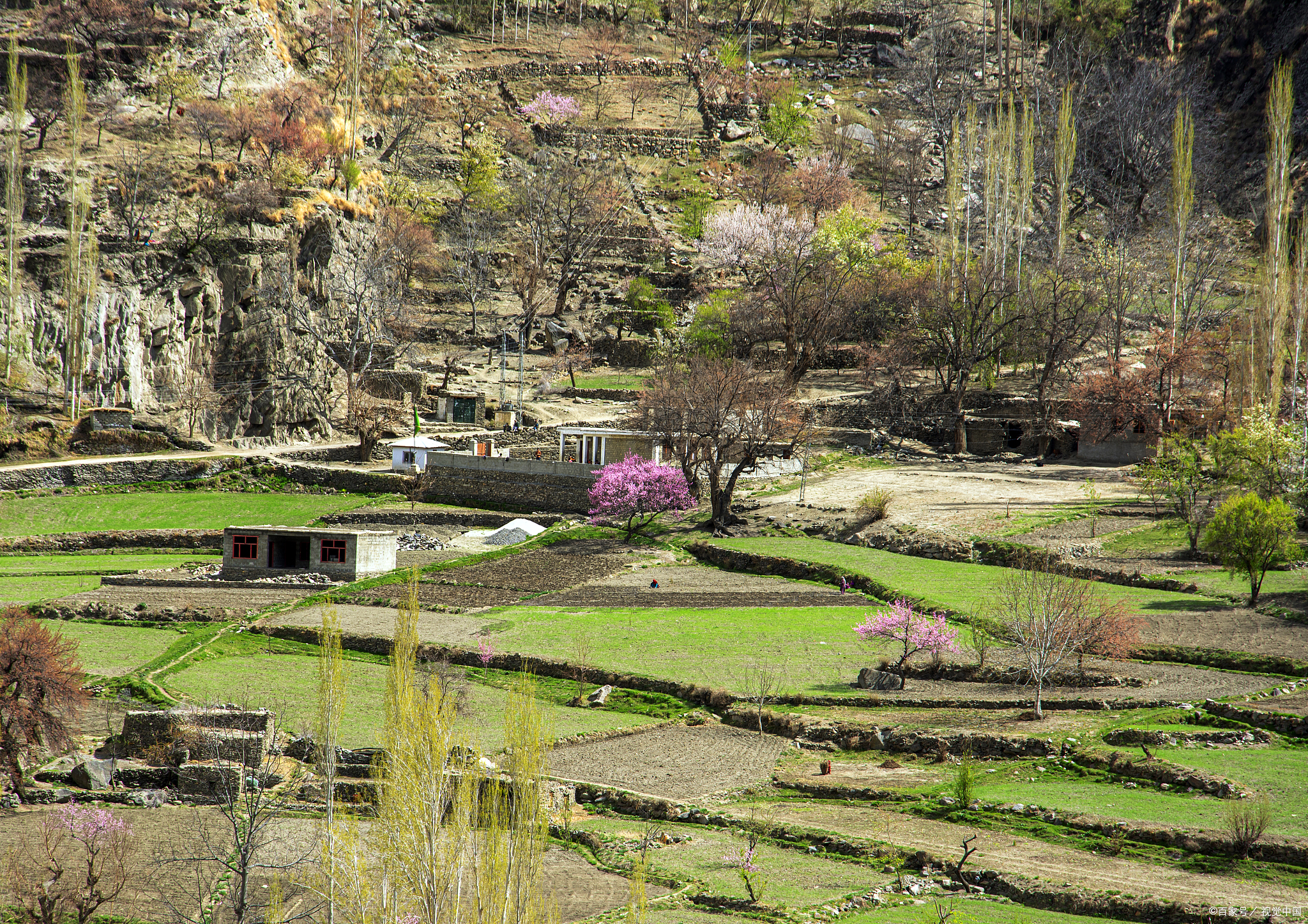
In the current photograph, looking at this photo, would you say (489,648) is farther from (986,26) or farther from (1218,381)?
(986,26)

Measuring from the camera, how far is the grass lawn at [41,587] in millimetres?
38450

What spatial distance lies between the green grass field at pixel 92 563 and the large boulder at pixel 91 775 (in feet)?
75.4

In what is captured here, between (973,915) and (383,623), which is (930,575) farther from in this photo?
(973,915)

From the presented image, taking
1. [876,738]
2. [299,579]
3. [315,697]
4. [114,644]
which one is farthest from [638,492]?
[876,738]

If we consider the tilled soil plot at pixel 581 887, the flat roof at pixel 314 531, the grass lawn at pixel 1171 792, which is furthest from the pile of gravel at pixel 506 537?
the tilled soil plot at pixel 581 887

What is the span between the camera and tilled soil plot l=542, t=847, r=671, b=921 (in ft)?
57.9

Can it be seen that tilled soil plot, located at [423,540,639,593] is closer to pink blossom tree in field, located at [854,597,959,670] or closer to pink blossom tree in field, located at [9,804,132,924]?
pink blossom tree in field, located at [854,597,959,670]

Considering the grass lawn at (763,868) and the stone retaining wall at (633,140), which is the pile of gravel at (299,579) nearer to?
the grass lawn at (763,868)

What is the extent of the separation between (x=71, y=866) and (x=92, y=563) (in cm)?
3101

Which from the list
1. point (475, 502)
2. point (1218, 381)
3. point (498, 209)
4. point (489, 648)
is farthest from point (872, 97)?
point (489, 648)

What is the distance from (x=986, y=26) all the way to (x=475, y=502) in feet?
324

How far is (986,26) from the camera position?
405ft

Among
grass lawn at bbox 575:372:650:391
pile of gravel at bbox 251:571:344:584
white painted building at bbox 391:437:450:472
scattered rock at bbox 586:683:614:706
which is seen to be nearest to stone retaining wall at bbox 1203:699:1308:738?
scattered rock at bbox 586:683:614:706

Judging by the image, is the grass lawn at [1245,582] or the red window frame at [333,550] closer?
the grass lawn at [1245,582]
